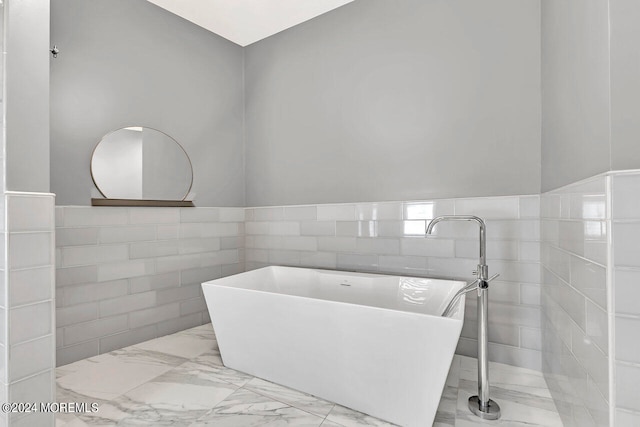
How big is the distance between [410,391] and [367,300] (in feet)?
2.91

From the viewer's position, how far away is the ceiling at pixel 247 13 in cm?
255

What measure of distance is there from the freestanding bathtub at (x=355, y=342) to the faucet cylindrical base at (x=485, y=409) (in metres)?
0.31

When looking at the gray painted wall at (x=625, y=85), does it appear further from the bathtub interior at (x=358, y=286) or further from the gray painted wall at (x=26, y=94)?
the gray painted wall at (x=26, y=94)

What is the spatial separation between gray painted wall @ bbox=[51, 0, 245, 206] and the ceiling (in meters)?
0.11

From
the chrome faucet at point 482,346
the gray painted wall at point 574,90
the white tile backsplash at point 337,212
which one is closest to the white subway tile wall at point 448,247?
the white tile backsplash at point 337,212

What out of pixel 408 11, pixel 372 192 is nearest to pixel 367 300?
pixel 372 192

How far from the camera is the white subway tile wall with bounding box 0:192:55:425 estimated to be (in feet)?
4.16

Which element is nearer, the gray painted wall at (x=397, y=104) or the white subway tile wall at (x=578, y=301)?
the white subway tile wall at (x=578, y=301)

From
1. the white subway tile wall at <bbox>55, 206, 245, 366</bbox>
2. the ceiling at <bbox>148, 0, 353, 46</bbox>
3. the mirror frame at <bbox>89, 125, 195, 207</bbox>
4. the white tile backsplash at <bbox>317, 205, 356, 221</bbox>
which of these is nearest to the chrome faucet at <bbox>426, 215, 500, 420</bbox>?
the white tile backsplash at <bbox>317, 205, 356, 221</bbox>

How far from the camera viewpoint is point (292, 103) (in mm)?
2893

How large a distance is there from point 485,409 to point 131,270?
2415 millimetres

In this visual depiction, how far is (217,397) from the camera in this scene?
171 cm

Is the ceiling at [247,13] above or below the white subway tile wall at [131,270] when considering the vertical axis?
above

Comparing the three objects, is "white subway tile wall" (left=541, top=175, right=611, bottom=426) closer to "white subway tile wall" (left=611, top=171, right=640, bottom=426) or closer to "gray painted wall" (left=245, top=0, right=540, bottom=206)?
"white subway tile wall" (left=611, top=171, right=640, bottom=426)
